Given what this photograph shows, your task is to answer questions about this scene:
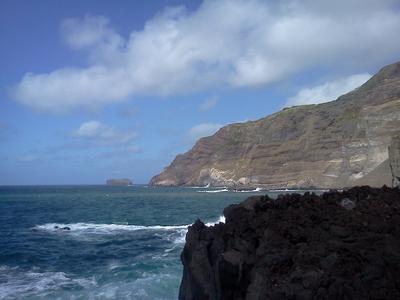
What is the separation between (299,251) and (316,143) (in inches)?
5707

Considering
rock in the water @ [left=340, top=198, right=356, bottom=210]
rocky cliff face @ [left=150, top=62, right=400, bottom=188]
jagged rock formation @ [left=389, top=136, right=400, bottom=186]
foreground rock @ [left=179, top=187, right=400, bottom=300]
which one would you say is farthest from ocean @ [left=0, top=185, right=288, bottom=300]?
rocky cliff face @ [left=150, top=62, right=400, bottom=188]

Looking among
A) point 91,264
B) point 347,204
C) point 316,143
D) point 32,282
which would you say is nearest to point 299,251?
point 347,204

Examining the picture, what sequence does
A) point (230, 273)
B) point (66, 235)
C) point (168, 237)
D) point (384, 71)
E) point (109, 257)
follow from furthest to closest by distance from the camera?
point (384, 71) → point (66, 235) → point (168, 237) → point (109, 257) → point (230, 273)

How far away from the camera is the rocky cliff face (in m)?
106

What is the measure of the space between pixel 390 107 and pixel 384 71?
8685 cm

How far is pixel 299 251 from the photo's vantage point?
8.93 meters

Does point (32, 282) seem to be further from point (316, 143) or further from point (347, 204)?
point (316, 143)

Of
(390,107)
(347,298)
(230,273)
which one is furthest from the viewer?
(390,107)

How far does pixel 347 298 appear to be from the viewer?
7.52 m

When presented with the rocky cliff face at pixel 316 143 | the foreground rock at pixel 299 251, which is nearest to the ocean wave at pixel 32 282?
the foreground rock at pixel 299 251

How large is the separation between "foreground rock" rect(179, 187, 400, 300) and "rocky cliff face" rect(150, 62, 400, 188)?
87.0m

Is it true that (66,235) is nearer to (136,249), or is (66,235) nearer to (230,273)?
(136,249)

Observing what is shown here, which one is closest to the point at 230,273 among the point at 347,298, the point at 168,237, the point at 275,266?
the point at 275,266

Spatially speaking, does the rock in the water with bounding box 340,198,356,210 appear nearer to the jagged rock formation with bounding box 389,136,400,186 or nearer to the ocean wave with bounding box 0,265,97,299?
the ocean wave with bounding box 0,265,97,299
